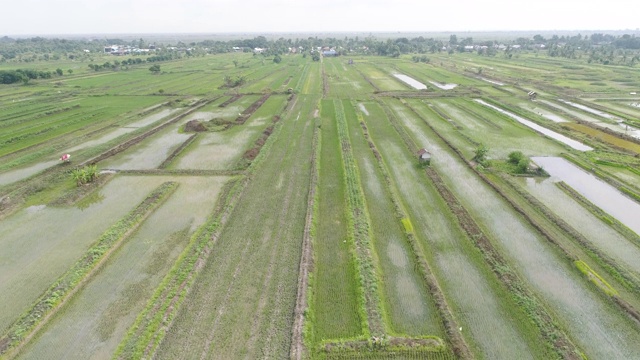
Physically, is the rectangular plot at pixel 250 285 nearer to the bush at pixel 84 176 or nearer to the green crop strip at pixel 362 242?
the green crop strip at pixel 362 242

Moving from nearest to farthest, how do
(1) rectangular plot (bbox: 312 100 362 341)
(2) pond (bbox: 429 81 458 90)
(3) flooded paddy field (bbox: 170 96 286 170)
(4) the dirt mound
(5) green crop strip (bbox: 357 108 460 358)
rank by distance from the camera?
(5) green crop strip (bbox: 357 108 460 358)
(1) rectangular plot (bbox: 312 100 362 341)
(3) flooded paddy field (bbox: 170 96 286 170)
(4) the dirt mound
(2) pond (bbox: 429 81 458 90)

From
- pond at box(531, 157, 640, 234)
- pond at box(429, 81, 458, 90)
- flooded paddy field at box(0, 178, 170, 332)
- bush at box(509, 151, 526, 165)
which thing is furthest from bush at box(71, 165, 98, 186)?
pond at box(429, 81, 458, 90)

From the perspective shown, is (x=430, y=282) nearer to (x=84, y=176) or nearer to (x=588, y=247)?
(x=588, y=247)

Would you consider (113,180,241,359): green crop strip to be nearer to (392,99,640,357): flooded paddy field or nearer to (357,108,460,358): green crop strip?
(357,108,460,358): green crop strip

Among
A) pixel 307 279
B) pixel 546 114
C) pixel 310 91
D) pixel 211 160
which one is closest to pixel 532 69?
pixel 546 114

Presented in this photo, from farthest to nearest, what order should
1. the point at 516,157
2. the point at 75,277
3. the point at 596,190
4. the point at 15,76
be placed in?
the point at 15,76 → the point at 516,157 → the point at 596,190 → the point at 75,277

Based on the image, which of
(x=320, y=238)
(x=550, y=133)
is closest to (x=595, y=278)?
(x=320, y=238)

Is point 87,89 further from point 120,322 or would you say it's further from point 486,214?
point 486,214

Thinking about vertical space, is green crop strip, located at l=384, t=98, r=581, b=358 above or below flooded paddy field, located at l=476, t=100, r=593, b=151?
below
